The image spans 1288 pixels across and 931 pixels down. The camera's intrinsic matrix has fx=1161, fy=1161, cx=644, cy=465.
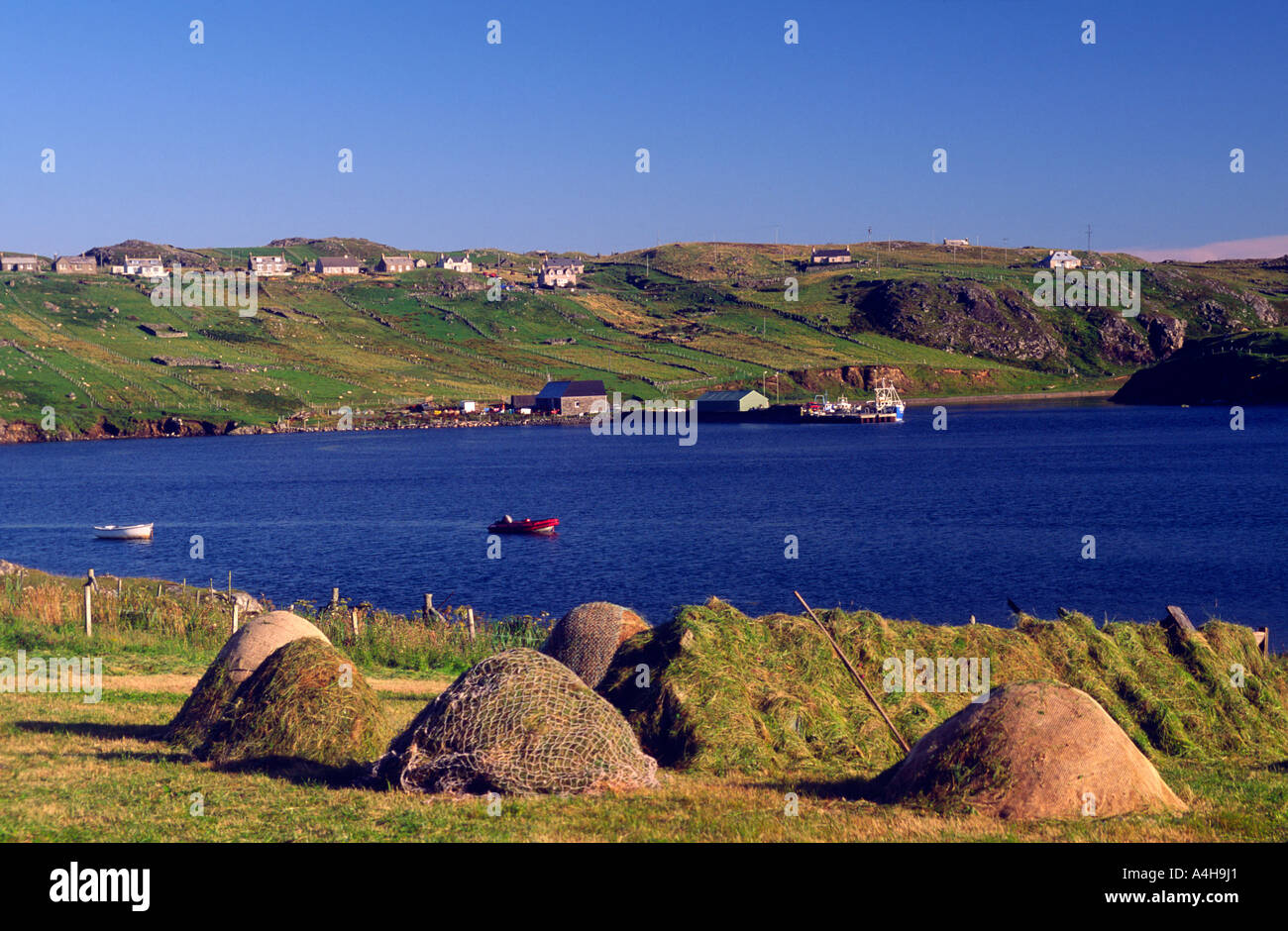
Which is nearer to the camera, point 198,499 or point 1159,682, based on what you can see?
point 1159,682

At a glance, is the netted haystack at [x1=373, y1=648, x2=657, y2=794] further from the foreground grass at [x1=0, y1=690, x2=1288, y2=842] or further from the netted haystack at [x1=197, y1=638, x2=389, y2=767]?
the netted haystack at [x1=197, y1=638, x2=389, y2=767]

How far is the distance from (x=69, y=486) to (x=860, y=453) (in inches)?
3730

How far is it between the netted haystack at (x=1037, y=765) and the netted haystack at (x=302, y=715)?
911 cm

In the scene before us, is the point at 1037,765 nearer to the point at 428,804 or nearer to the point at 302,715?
the point at 428,804

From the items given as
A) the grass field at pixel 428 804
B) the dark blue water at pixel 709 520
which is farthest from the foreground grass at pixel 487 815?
the dark blue water at pixel 709 520

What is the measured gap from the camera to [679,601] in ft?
183

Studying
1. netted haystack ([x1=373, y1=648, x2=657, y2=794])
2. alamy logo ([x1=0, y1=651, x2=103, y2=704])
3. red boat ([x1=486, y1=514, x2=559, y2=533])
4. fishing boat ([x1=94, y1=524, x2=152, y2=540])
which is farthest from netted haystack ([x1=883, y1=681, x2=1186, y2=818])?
fishing boat ([x1=94, y1=524, x2=152, y2=540])

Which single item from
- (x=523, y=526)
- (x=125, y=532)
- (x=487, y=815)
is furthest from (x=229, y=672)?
(x=125, y=532)

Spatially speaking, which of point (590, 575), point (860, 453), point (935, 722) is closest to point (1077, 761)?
point (935, 722)

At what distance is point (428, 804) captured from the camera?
52.3 ft

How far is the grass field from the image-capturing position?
47.2 feet
